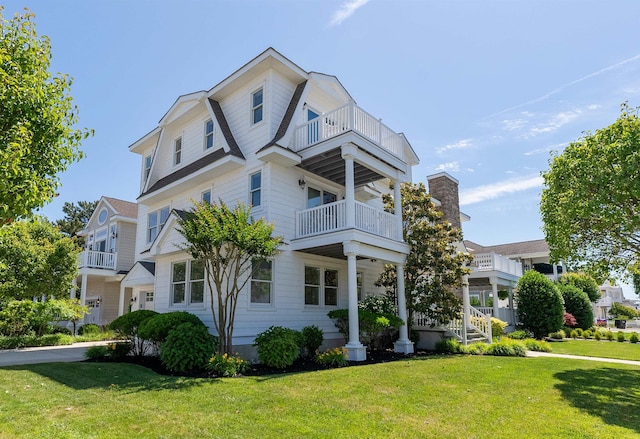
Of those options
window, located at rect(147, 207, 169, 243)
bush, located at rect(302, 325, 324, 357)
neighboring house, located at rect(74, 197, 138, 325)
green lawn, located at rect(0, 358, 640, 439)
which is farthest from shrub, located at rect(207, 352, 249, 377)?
neighboring house, located at rect(74, 197, 138, 325)

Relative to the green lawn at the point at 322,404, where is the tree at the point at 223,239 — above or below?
above

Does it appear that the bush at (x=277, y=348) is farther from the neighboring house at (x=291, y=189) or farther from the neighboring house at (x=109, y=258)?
the neighboring house at (x=109, y=258)

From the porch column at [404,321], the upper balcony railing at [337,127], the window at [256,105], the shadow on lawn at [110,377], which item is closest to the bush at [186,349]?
the shadow on lawn at [110,377]

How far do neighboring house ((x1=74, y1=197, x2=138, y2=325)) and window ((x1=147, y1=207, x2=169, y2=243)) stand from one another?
6890 mm

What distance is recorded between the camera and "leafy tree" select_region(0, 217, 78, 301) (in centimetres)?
1636

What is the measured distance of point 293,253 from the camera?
1377 cm

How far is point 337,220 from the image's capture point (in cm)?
1284

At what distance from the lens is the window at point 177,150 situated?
58.9 feet

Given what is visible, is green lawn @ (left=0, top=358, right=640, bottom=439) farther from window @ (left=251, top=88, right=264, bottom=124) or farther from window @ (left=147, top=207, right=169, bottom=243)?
window @ (left=251, top=88, right=264, bottom=124)

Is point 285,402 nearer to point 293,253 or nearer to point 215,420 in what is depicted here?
point 215,420

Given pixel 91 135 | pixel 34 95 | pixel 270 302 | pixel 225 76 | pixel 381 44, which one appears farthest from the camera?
pixel 225 76

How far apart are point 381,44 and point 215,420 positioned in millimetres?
10502

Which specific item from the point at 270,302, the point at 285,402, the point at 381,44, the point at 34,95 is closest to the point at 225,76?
the point at 381,44

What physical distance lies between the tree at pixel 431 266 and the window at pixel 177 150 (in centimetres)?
1031
